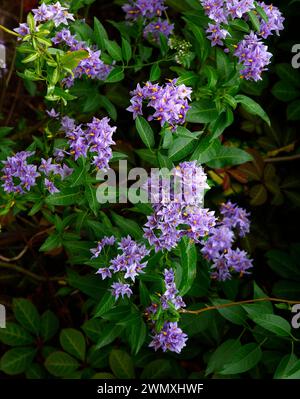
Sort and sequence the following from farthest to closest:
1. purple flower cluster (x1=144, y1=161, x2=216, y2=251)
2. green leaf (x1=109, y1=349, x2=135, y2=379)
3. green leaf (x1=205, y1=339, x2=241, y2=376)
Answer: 1. green leaf (x1=109, y1=349, x2=135, y2=379)
2. green leaf (x1=205, y1=339, x2=241, y2=376)
3. purple flower cluster (x1=144, y1=161, x2=216, y2=251)

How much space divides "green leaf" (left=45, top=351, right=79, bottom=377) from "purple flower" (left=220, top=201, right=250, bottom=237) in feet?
2.34

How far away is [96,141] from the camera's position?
55.3 inches

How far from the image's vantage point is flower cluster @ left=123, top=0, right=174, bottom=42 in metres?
1.81

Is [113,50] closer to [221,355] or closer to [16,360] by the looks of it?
[221,355]

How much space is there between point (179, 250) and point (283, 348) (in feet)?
1.93

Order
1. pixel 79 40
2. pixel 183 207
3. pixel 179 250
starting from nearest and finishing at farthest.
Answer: pixel 183 207
pixel 179 250
pixel 79 40

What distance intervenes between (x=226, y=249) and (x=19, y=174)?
697 millimetres

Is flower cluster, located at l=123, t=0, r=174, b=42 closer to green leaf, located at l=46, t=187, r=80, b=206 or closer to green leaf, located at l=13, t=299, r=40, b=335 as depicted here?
green leaf, located at l=46, t=187, r=80, b=206

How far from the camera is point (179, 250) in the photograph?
4.87ft

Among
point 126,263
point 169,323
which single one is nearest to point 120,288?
point 126,263

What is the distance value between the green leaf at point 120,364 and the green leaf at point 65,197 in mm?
647

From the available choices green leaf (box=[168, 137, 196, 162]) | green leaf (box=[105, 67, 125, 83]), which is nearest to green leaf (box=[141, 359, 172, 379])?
green leaf (box=[168, 137, 196, 162])

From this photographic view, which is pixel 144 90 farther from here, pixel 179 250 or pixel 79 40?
pixel 179 250
